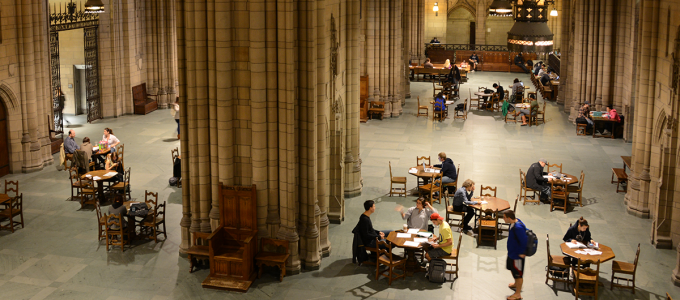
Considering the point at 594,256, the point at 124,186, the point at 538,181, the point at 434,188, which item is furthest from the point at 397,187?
the point at 124,186

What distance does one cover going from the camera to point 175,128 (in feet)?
94.0

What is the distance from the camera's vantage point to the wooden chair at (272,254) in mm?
14648

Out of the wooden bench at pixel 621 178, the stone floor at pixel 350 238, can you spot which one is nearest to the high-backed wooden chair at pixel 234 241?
the stone floor at pixel 350 238

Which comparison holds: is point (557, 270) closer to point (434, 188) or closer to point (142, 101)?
point (434, 188)

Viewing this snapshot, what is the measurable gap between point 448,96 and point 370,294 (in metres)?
22.4

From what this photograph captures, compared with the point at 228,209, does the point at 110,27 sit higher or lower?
higher

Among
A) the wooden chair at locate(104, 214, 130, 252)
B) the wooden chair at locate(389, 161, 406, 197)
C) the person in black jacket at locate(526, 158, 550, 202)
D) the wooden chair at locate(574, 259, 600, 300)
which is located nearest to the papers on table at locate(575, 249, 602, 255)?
the wooden chair at locate(574, 259, 600, 300)

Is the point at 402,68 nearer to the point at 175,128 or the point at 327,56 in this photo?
the point at 175,128

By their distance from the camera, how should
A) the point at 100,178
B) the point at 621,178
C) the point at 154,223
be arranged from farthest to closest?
1. the point at 621,178
2. the point at 100,178
3. the point at 154,223

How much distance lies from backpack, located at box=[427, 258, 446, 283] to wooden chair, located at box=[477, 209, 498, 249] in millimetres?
2462

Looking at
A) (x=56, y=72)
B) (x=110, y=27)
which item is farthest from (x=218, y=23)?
(x=110, y=27)

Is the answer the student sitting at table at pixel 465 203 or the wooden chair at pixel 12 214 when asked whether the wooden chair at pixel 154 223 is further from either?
the student sitting at table at pixel 465 203

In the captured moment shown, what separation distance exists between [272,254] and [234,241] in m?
0.86

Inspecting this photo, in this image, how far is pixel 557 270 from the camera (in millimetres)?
14641
